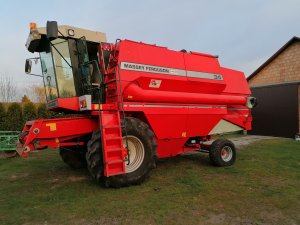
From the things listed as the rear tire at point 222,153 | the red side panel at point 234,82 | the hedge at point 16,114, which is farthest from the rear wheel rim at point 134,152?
the hedge at point 16,114

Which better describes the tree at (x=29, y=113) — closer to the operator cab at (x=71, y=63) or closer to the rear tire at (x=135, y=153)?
the operator cab at (x=71, y=63)

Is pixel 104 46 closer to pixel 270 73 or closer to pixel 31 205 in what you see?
pixel 31 205

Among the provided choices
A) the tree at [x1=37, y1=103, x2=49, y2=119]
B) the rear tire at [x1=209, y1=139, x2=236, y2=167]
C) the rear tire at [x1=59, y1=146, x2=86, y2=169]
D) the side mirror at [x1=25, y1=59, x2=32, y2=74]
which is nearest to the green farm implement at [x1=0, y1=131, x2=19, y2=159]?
the rear tire at [x1=59, y1=146, x2=86, y2=169]

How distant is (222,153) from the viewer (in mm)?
7930

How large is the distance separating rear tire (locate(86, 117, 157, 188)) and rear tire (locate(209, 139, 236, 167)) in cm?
232

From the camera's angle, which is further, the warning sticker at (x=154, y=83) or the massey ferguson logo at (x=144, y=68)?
the warning sticker at (x=154, y=83)

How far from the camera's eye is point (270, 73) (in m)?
17.9

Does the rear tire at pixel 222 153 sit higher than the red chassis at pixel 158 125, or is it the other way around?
the red chassis at pixel 158 125

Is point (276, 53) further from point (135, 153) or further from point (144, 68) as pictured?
point (135, 153)

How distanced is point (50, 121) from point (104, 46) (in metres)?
1.99

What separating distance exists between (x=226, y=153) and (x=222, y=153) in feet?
0.61

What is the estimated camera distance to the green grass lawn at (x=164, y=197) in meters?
4.20

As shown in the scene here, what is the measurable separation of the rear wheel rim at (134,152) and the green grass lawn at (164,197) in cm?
45

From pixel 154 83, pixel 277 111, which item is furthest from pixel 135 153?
pixel 277 111
